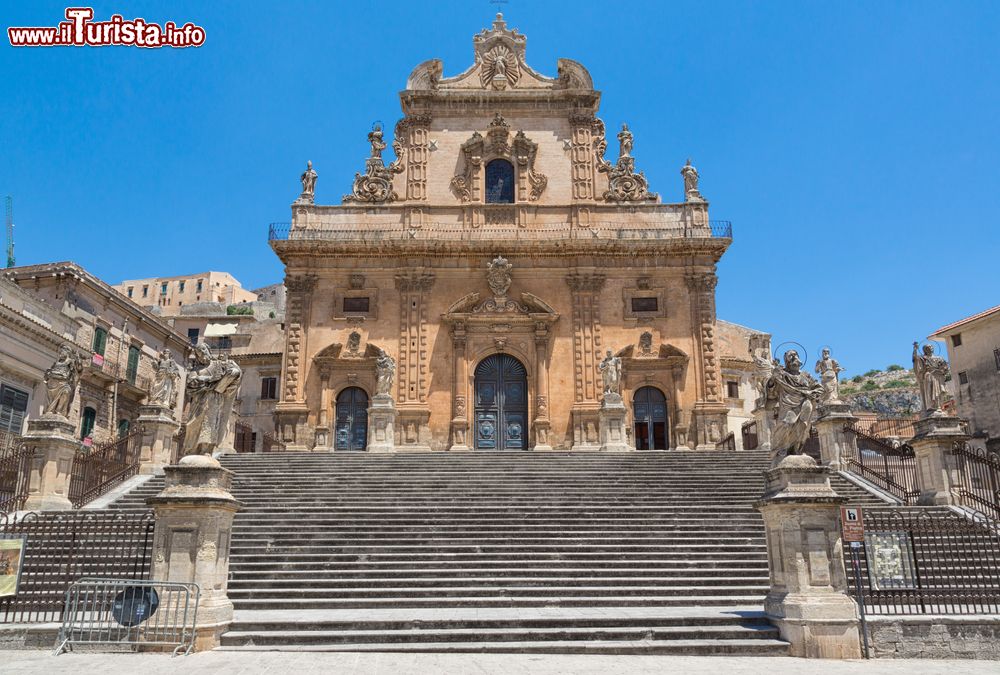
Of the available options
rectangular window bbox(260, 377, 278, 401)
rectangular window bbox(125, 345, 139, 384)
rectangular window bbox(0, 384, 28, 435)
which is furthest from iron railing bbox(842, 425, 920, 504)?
rectangular window bbox(125, 345, 139, 384)

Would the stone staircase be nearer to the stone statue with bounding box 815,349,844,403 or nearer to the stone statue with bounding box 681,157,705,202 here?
the stone statue with bounding box 815,349,844,403

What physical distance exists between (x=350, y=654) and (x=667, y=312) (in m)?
20.9

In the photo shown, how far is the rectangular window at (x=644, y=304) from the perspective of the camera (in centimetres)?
2800

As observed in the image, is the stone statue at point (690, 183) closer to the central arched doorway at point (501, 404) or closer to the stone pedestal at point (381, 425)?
the central arched doorway at point (501, 404)

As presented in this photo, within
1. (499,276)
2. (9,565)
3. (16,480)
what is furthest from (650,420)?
(9,565)

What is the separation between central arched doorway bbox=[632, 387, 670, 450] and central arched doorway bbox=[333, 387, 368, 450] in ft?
31.8

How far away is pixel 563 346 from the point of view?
2758cm

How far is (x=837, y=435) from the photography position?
18734 mm

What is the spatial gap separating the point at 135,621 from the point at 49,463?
8.98 m

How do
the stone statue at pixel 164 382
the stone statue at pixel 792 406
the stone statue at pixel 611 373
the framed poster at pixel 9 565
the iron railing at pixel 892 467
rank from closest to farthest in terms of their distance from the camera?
the framed poster at pixel 9 565
the stone statue at pixel 792 406
the iron railing at pixel 892 467
the stone statue at pixel 164 382
the stone statue at pixel 611 373

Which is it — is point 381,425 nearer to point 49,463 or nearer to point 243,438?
point 49,463

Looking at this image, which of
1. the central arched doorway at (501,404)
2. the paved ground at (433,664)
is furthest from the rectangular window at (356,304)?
the paved ground at (433,664)

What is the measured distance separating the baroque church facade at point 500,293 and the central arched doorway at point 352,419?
0.05m

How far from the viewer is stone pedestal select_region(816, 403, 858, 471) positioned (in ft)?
61.0
